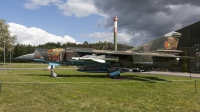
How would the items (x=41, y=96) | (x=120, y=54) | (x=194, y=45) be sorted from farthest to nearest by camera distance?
(x=194, y=45)
(x=120, y=54)
(x=41, y=96)

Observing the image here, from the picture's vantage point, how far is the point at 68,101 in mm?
8328

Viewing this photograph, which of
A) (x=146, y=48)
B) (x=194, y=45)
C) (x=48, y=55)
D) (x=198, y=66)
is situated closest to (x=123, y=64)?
(x=146, y=48)

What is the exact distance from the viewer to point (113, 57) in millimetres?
19672

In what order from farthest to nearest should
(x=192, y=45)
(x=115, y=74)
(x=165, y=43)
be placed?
(x=192, y=45)
(x=165, y=43)
(x=115, y=74)

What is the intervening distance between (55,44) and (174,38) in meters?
87.5

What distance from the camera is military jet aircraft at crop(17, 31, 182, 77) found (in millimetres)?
18736

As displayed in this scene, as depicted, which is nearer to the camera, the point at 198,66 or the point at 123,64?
the point at 123,64

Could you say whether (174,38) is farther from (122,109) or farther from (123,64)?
(122,109)

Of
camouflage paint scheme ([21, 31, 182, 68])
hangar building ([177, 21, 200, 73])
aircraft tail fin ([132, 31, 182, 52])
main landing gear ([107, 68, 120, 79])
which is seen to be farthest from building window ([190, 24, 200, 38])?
main landing gear ([107, 68, 120, 79])

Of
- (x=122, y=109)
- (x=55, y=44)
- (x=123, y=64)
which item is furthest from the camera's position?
(x=55, y=44)

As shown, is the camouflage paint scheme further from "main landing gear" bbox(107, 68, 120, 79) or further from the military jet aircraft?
"main landing gear" bbox(107, 68, 120, 79)

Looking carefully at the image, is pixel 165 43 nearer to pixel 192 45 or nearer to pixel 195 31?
pixel 195 31

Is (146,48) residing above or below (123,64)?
above

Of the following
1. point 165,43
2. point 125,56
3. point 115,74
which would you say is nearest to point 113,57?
point 125,56
